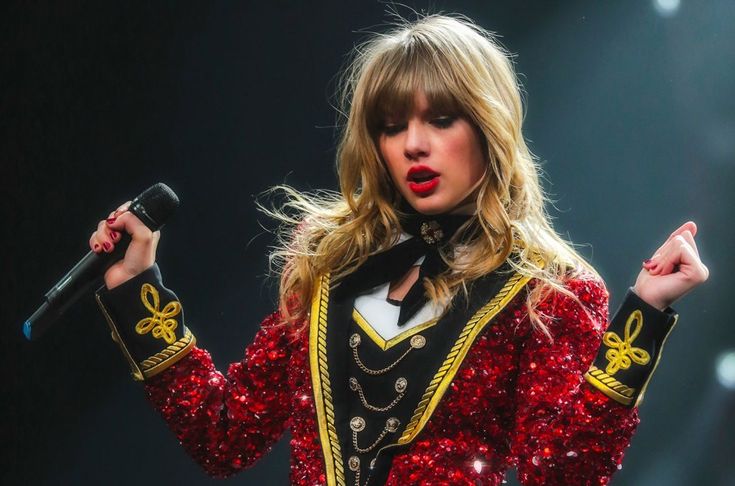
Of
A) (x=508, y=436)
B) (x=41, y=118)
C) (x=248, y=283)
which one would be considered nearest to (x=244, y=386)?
(x=508, y=436)

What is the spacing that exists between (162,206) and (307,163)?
1076 millimetres

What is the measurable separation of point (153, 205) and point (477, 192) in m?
0.53

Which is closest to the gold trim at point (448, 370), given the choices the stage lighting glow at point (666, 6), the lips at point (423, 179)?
the lips at point (423, 179)

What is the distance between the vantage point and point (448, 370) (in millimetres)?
1669

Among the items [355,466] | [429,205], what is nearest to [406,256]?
[429,205]

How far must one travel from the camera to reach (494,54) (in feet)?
6.09

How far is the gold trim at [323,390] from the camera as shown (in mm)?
1672

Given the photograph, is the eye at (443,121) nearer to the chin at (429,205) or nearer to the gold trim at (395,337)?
the chin at (429,205)

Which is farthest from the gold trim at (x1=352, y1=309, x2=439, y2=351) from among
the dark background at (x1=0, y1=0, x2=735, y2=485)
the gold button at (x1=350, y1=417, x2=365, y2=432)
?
the dark background at (x1=0, y1=0, x2=735, y2=485)

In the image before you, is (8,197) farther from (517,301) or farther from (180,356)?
(517,301)

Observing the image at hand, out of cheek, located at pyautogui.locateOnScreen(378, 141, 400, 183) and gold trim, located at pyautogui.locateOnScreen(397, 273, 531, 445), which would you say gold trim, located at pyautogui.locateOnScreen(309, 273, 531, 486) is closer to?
gold trim, located at pyautogui.locateOnScreen(397, 273, 531, 445)

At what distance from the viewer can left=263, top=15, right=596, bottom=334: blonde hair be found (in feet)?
5.74

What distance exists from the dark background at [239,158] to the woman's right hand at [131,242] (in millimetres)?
933

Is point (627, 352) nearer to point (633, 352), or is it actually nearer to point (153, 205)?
point (633, 352)
